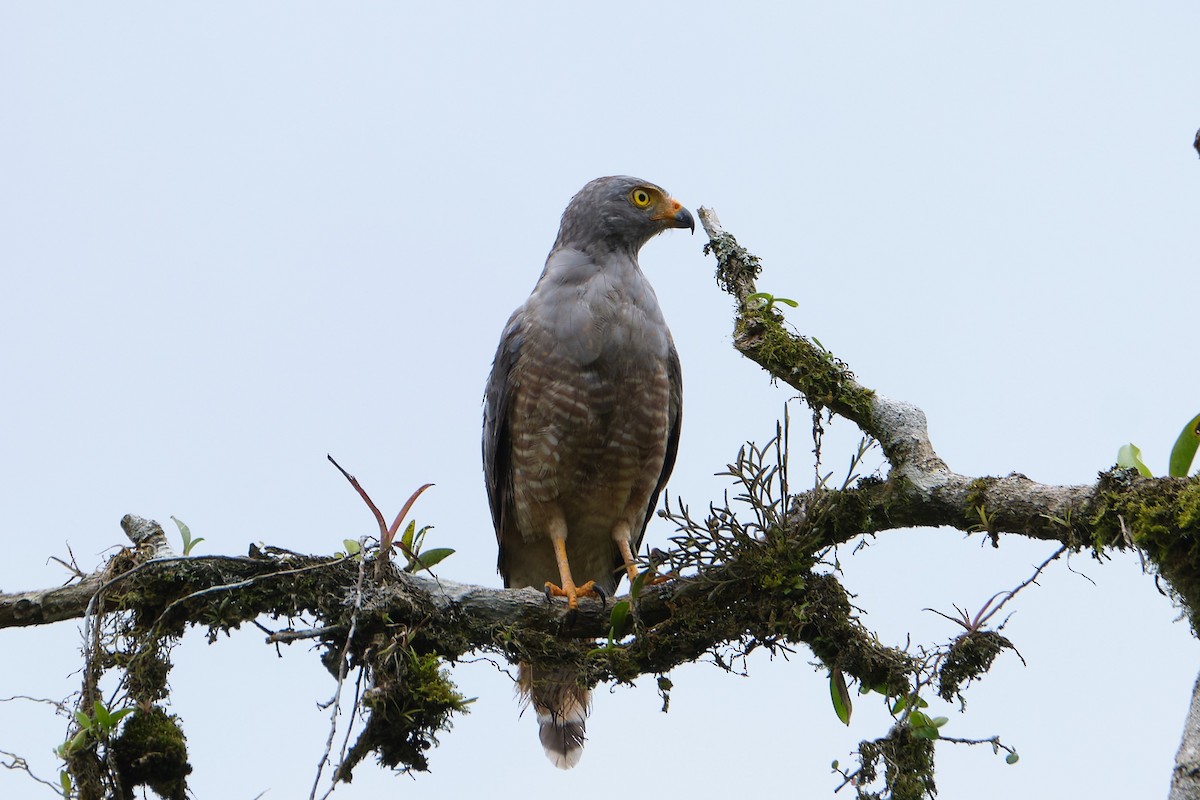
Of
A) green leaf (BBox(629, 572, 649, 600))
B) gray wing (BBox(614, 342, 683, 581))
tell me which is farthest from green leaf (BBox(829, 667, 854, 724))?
gray wing (BBox(614, 342, 683, 581))

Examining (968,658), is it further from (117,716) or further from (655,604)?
(117,716)

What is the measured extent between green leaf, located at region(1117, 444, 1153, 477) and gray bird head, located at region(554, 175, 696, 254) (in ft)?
10.6

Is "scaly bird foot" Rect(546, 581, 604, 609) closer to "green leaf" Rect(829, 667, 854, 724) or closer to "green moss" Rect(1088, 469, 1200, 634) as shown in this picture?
"green leaf" Rect(829, 667, 854, 724)

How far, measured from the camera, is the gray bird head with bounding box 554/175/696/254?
→ 6.32 metres

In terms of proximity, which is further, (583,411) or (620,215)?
(620,215)

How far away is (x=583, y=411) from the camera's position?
5.77 meters

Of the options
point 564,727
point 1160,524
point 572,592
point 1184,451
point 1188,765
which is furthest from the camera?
point 564,727

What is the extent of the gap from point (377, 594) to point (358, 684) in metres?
0.41

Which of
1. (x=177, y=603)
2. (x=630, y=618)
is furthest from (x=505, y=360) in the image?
(x=177, y=603)

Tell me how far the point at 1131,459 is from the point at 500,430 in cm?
331

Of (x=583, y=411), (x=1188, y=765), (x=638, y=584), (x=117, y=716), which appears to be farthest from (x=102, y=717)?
(x=1188, y=765)

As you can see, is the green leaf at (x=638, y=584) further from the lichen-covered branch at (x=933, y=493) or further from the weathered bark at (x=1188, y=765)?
the weathered bark at (x=1188, y=765)

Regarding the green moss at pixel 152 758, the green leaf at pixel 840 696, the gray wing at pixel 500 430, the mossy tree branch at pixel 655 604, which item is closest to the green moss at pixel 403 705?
the mossy tree branch at pixel 655 604

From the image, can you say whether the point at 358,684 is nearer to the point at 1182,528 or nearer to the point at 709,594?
the point at 709,594
